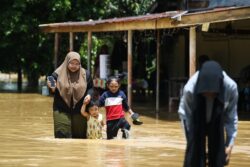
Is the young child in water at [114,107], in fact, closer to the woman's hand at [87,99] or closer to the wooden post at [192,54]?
the woman's hand at [87,99]

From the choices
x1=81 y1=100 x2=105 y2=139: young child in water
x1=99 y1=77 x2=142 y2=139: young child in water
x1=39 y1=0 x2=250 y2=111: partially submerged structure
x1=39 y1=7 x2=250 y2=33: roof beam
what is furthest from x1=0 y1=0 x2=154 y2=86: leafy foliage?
x1=81 y1=100 x2=105 y2=139: young child in water

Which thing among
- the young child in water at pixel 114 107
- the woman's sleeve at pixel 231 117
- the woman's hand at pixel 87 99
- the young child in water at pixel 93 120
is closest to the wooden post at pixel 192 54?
the young child in water at pixel 114 107

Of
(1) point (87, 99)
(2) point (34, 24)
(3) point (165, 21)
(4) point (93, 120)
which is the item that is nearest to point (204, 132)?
(1) point (87, 99)

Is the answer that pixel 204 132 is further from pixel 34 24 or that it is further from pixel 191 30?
pixel 34 24

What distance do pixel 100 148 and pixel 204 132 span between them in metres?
4.21

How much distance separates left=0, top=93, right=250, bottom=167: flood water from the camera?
9.01 meters

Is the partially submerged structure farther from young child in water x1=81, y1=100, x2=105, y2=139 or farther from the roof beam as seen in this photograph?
young child in water x1=81, y1=100, x2=105, y2=139

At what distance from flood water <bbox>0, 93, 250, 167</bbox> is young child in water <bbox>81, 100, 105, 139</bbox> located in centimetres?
16

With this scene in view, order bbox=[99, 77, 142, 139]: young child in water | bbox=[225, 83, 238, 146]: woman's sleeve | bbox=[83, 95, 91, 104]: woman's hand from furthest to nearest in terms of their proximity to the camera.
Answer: bbox=[99, 77, 142, 139]: young child in water < bbox=[83, 95, 91, 104]: woman's hand < bbox=[225, 83, 238, 146]: woman's sleeve

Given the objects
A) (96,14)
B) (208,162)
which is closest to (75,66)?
(208,162)

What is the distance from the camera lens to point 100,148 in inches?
404

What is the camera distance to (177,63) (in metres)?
26.4

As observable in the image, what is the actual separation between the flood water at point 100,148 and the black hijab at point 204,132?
102 inches

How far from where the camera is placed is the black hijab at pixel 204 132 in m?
6.08
